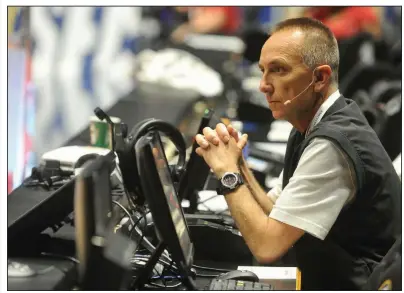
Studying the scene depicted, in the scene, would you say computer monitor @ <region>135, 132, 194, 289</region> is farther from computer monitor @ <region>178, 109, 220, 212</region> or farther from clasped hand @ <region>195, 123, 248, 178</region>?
computer monitor @ <region>178, 109, 220, 212</region>

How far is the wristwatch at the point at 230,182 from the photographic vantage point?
2.18m

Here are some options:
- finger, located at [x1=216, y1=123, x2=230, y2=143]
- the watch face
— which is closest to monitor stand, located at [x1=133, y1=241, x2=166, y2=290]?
the watch face

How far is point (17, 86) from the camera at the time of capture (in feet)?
9.04

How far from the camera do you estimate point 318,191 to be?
2.16m

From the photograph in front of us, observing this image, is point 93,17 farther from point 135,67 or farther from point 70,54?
point 135,67

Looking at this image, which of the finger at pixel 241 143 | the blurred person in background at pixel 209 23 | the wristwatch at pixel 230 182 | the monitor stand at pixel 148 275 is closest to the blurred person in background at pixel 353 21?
the blurred person in background at pixel 209 23

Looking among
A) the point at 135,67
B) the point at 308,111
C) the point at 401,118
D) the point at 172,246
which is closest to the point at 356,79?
the point at 401,118

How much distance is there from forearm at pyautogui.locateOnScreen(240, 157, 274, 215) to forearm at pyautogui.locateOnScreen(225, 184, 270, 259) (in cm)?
21

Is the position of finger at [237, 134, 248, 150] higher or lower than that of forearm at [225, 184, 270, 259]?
higher

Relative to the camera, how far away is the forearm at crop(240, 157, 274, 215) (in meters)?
2.42

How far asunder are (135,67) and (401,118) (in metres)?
3.52

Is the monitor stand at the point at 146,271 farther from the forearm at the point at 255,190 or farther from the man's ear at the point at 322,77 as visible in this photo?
the man's ear at the point at 322,77

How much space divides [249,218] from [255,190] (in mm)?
391

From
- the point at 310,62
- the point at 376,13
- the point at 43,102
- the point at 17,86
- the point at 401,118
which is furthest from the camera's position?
the point at 376,13
